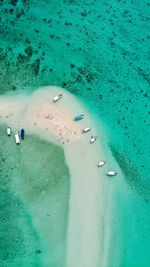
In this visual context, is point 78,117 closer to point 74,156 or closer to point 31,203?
point 74,156

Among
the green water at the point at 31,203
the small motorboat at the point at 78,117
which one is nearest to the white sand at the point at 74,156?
the small motorboat at the point at 78,117

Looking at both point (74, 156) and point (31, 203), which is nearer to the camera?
point (31, 203)

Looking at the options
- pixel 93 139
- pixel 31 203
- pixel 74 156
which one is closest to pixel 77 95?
pixel 93 139

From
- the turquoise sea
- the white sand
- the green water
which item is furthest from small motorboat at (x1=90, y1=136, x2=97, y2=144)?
the green water

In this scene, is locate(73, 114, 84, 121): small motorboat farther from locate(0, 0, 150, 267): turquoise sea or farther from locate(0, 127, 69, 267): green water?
locate(0, 127, 69, 267): green water

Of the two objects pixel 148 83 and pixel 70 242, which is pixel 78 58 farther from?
pixel 70 242

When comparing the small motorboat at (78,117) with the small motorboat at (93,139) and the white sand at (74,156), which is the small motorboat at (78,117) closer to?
the white sand at (74,156)
